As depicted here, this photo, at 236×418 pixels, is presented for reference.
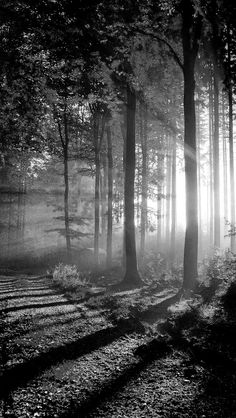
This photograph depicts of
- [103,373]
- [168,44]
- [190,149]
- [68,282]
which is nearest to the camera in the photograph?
[103,373]

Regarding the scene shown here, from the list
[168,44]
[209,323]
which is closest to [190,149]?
[168,44]

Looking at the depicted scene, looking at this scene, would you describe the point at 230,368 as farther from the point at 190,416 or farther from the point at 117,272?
the point at 117,272

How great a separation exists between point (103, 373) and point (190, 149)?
25.3 ft

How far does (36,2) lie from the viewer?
6.54 m

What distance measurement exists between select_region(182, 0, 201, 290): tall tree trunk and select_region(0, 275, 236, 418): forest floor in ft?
12.5

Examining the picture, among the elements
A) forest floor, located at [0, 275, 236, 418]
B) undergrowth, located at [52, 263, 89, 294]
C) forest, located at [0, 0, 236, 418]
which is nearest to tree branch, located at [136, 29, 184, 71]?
forest, located at [0, 0, 236, 418]

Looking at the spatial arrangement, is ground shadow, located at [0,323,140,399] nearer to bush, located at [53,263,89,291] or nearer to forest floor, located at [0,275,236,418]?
forest floor, located at [0,275,236,418]

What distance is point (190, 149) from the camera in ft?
31.9

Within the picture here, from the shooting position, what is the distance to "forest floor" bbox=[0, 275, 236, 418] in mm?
2994

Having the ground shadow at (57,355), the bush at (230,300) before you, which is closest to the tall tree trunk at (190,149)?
the bush at (230,300)

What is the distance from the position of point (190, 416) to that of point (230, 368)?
1296 millimetres

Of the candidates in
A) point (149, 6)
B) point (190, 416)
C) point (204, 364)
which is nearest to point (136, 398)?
point (190, 416)

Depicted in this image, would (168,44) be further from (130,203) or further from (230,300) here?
(230,300)

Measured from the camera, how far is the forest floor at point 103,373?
9.82 feet
